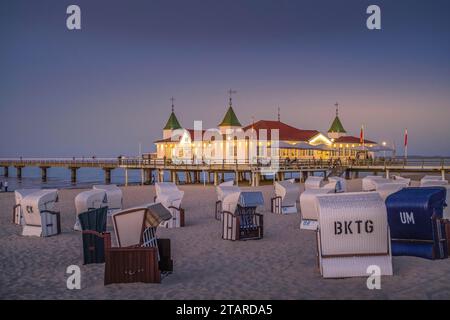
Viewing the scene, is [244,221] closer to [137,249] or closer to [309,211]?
[309,211]

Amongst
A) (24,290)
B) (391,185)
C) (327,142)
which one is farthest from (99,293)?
(327,142)

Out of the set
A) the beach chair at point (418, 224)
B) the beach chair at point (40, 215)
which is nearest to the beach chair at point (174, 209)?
the beach chair at point (40, 215)

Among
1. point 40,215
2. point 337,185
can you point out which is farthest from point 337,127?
point 40,215

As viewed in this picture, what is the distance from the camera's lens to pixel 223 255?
1189cm

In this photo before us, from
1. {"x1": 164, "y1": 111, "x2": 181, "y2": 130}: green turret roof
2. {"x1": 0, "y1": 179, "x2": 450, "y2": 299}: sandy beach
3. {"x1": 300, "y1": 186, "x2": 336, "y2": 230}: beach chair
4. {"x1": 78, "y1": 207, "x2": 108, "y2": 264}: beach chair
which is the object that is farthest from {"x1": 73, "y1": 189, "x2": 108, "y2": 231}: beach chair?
{"x1": 164, "y1": 111, "x2": 181, "y2": 130}: green turret roof

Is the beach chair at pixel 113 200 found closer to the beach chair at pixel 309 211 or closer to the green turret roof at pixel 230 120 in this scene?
the beach chair at pixel 309 211

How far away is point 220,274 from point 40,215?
7781 mm

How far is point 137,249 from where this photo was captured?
8.99 meters

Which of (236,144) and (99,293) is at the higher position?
(236,144)

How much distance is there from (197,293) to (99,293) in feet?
6.15

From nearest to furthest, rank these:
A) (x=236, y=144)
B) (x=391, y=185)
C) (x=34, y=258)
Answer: (x=34, y=258) → (x=391, y=185) → (x=236, y=144)

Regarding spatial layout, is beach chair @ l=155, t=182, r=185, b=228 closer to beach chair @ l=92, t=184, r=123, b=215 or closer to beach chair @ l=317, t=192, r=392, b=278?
beach chair @ l=92, t=184, r=123, b=215
